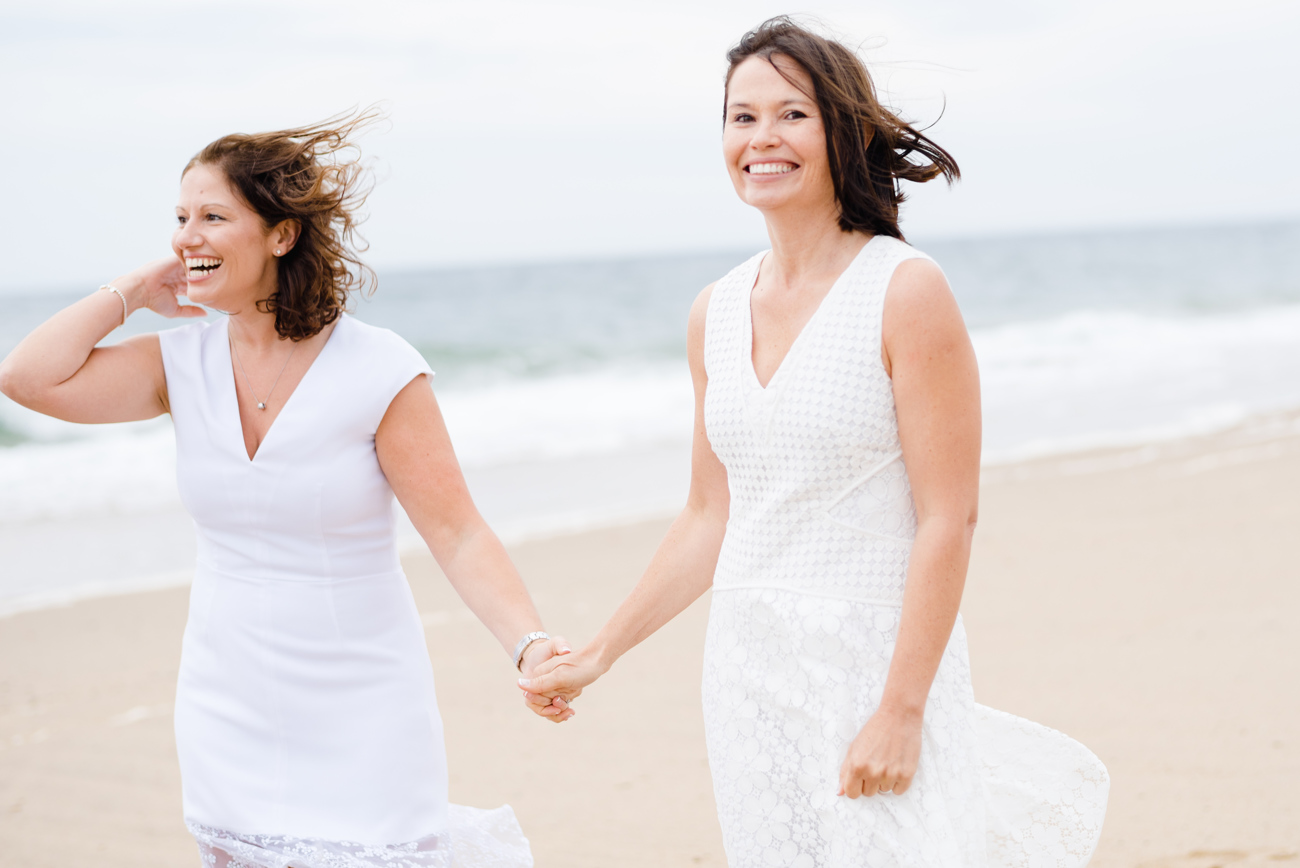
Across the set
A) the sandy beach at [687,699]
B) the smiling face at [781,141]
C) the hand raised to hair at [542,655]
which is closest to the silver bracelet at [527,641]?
the hand raised to hair at [542,655]

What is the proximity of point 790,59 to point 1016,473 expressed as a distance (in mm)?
8483

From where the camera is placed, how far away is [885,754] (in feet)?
6.49

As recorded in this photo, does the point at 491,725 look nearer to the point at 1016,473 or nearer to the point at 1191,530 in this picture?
the point at 1191,530

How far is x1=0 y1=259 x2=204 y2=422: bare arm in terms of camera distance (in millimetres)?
2400

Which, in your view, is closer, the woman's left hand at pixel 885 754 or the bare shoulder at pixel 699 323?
the woman's left hand at pixel 885 754

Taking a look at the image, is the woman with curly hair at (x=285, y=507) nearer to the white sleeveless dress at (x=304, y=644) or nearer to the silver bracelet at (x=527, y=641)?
the white sleeveless dress at (x=304, y=644)

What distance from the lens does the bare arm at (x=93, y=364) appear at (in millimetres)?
2400

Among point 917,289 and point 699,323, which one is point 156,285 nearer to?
point 699,323

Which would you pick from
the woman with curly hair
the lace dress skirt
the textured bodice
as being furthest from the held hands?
the textured bodice

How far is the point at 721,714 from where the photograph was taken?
224cm

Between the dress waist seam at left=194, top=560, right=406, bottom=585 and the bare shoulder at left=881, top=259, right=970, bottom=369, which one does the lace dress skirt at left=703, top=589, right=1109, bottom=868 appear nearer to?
the bare shoulder at left=881, top=259, right=970, bottom=369

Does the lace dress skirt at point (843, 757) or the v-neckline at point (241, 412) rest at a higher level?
the v-neckline at point (241, 412)

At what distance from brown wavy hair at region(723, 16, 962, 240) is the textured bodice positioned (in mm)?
80

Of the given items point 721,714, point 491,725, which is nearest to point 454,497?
point 721,714
